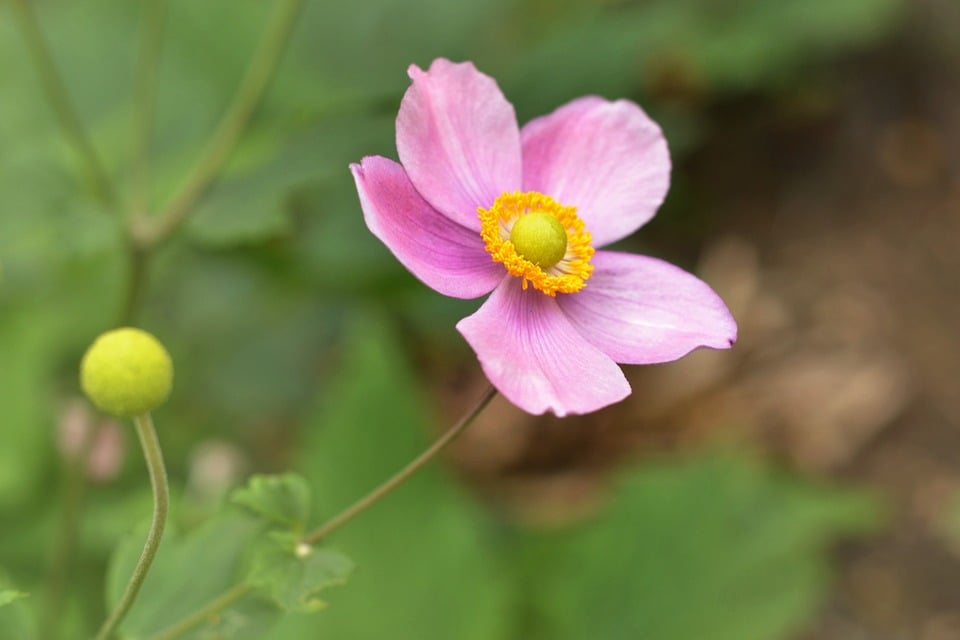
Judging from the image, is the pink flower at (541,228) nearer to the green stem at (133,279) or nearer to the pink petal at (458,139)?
the pink petal at (458,139)

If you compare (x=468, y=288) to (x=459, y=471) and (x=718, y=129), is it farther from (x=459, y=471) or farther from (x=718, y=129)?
(x=718, y=129)

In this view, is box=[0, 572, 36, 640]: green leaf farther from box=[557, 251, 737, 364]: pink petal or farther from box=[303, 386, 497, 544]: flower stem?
box=[557, 251, 737, 364]: pink petal

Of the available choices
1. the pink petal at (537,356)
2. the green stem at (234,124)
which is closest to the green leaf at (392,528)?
the green stem at (234,124)

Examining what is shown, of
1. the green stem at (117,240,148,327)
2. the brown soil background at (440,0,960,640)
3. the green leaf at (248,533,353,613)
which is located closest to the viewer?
the green leaf at (248,533,353,613)

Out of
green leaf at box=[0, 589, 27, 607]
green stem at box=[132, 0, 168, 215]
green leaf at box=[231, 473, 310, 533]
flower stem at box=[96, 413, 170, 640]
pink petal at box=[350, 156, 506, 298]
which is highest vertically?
green stem at box=[132, 0, 168, 215]

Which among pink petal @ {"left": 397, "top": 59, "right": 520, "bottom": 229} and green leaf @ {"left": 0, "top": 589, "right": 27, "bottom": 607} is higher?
pink petal @ {"left": 397, "top": 59, "right": 520, "bottom": 229}

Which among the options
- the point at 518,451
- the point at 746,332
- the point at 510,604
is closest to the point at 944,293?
the point at 746,332

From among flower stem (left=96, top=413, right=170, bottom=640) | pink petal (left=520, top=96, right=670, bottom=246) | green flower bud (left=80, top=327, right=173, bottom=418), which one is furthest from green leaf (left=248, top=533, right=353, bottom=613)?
pink petal (left=520, top=96, right=670, bottom=246)

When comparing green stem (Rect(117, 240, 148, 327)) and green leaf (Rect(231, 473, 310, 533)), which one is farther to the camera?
green stem (Rect(117, 240, 148, 327))
